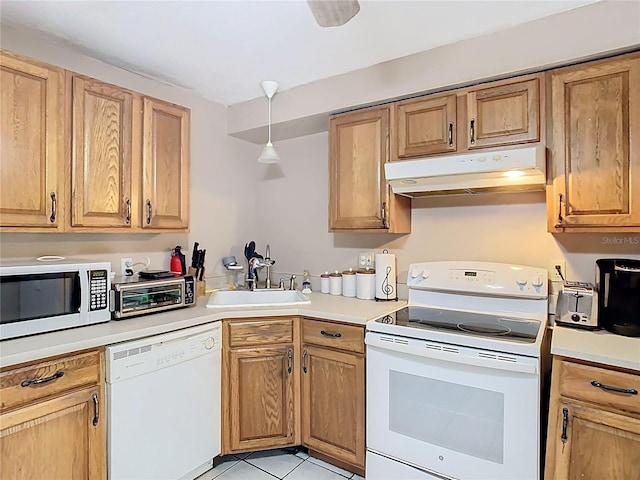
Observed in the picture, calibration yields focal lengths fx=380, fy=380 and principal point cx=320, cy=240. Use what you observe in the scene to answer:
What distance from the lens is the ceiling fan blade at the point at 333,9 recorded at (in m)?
1.14

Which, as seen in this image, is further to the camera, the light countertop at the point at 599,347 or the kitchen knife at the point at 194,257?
the kitchen knife at the point at 194,257

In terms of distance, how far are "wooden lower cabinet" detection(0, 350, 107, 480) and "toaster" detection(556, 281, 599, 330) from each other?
2.14m

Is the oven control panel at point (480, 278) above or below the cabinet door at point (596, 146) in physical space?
below

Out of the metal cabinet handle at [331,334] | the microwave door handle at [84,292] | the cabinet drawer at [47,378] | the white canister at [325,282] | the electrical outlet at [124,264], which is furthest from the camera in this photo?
the white canister at [325,282]

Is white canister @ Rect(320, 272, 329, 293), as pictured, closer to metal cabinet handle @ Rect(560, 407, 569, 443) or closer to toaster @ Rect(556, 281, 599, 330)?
toaster @ Rect(556, 281, 599, 330)

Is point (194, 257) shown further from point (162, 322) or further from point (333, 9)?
point (333, 9)

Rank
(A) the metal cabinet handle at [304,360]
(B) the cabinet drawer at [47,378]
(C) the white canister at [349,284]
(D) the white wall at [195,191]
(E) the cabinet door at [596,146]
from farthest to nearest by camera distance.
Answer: (C) the white canister at [349,284] < (A) the metal cabinet handle at [304,360] < (D) the white wall at [195,191] < (E) the cabinet door at [596,146] < (B) the cabinet drawer at [47,378]

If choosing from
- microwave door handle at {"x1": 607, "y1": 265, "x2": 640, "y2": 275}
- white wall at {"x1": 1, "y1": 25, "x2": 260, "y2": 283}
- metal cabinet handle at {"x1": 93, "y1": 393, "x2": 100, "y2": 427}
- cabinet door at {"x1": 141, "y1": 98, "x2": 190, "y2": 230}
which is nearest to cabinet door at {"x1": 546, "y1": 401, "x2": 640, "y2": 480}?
microwave door handle at {"x1": 607, "y1": 265, "x2": 640, "y2": 275}

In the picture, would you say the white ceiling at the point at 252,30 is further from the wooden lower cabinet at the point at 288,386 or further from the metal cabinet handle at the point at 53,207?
the wooden lower cabinet at the point at 288,386

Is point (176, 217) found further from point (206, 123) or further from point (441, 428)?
point (441, 428)

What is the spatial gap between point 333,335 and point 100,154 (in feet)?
5.08

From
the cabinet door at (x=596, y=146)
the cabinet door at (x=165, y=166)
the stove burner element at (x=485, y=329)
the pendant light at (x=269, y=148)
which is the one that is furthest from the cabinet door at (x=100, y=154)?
the cabinet door at (x=596, y=146)

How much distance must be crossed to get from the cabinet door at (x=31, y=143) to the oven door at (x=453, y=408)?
65.9 inches

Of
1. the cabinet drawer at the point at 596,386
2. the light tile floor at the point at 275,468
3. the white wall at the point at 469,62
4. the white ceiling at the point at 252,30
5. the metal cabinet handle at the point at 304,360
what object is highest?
the white ceiling at the point at 252,30
